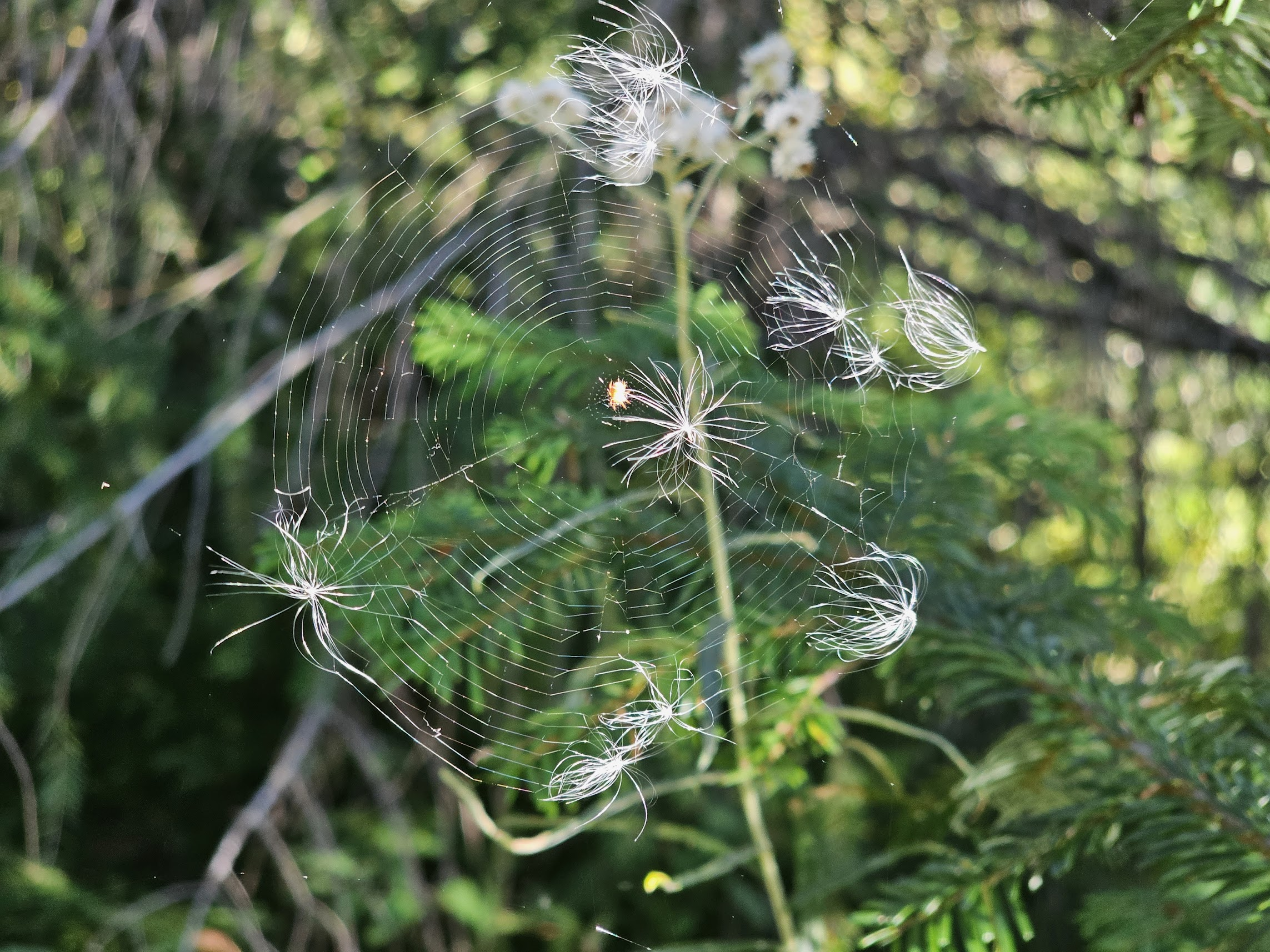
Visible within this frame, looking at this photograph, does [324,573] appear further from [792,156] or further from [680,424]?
[792,156]

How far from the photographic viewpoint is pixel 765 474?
816mm

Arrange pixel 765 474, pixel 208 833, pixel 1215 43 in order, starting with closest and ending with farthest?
pixel 1215 43 < pixel 765 474 < pixel 208 833

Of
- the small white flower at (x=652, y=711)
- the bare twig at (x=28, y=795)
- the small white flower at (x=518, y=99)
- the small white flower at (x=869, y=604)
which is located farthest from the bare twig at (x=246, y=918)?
the small white flower at (x=518, y=99)

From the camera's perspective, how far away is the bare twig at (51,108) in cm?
112

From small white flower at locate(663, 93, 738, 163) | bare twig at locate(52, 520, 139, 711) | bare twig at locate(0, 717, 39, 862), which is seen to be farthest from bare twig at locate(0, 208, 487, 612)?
small white flower at locate(663, 93, 738, 163)

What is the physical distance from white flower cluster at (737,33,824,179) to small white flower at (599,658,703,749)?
360 millimetres

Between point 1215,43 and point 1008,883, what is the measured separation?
48 centimetres

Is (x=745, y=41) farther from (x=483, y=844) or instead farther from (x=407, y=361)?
(x=483, y=844)

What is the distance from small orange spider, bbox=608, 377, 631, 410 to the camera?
787mm

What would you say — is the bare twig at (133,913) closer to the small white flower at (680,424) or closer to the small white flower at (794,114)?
the small white flower at (680,424)

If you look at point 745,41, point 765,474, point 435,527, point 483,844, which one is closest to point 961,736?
point 765,474

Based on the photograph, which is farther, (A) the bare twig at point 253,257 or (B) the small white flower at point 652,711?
(A) the bare twig at point 253,257

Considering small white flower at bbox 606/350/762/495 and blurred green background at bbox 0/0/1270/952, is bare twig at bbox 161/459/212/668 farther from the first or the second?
small white flower at bbox 606/350/762/495

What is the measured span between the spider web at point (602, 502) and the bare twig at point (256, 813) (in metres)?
0.14
